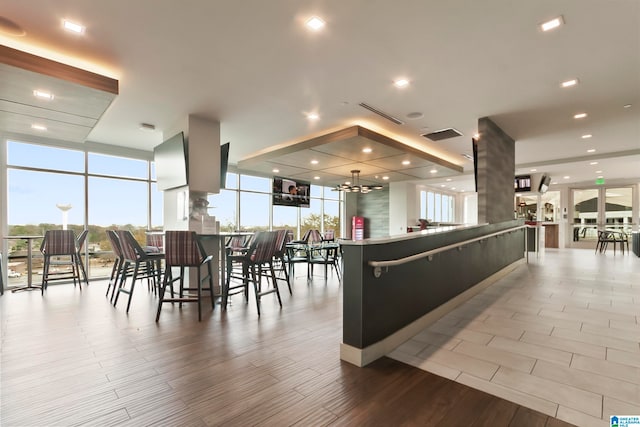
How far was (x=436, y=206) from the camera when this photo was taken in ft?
48.5

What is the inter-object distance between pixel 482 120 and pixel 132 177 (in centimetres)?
761

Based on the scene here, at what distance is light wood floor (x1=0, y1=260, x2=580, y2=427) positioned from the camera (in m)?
1.73

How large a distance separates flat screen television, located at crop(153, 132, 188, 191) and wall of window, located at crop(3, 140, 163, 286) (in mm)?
2182

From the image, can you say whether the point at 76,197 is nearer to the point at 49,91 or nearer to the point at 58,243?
the point at 58,243

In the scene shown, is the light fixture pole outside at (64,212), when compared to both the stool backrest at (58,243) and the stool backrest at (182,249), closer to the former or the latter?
the stool backrest at (58,243)

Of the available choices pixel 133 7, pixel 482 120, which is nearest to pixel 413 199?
pixel 482 120

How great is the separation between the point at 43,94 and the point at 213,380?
395 cm

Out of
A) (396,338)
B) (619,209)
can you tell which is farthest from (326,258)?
Result: (619,209)

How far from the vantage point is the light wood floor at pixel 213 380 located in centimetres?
173

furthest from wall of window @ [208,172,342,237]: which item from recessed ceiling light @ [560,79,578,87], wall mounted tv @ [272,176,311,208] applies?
recessed ceiling light @ [560,79,578,87]

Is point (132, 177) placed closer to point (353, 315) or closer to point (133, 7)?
point (133, 7)

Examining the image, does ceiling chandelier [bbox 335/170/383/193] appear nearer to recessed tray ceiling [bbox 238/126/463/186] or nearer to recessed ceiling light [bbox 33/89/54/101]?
recessed tray ceiling [bbox 238/126/463/186]

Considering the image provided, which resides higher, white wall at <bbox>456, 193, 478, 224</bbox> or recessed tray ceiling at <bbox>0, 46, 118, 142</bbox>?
recessed tray ceiling at <bbox>0, 46, 118, 142</bbox>

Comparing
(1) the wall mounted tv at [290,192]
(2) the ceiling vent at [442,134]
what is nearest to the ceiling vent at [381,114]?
(2) the ceiling vent at [442,134]
